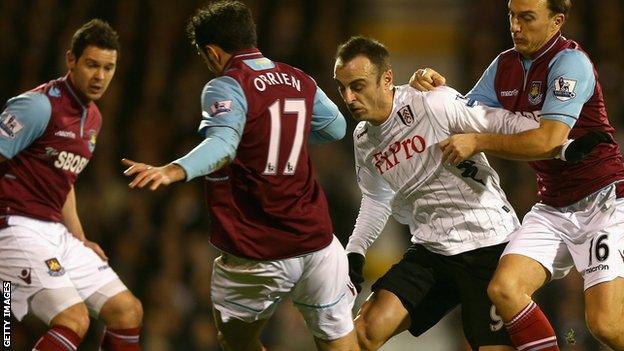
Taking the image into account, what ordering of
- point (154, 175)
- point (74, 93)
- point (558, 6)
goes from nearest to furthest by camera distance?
point (154, 175)
point (558, 6)
point (74, 93)

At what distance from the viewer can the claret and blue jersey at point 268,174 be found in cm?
454

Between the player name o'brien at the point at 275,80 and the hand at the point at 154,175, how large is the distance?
64cm

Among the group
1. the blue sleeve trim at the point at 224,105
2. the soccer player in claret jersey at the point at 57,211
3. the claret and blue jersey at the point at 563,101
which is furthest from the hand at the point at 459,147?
the soccer player in claret jersey at the point at 57,211

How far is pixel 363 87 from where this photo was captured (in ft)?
16.5

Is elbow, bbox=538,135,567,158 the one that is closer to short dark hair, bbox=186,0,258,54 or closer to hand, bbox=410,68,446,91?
hand, bbox=410,68,446,91

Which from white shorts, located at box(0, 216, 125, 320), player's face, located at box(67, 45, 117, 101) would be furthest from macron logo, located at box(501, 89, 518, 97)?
white shorts, located at box(0, 216, 125, 320)

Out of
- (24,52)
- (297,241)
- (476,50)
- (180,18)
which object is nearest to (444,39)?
(476,50)

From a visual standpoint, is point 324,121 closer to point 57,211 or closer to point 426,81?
point 426,81

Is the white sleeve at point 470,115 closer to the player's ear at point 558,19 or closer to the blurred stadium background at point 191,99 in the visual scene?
the player's ear at point 558,19

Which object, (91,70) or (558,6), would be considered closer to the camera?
(558,6)

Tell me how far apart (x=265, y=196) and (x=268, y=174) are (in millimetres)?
102

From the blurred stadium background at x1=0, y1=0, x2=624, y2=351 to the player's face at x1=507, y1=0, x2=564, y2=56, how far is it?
328cm

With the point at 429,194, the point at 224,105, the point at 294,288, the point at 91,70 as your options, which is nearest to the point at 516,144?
the point at 429,194

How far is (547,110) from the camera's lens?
15.7 feet
